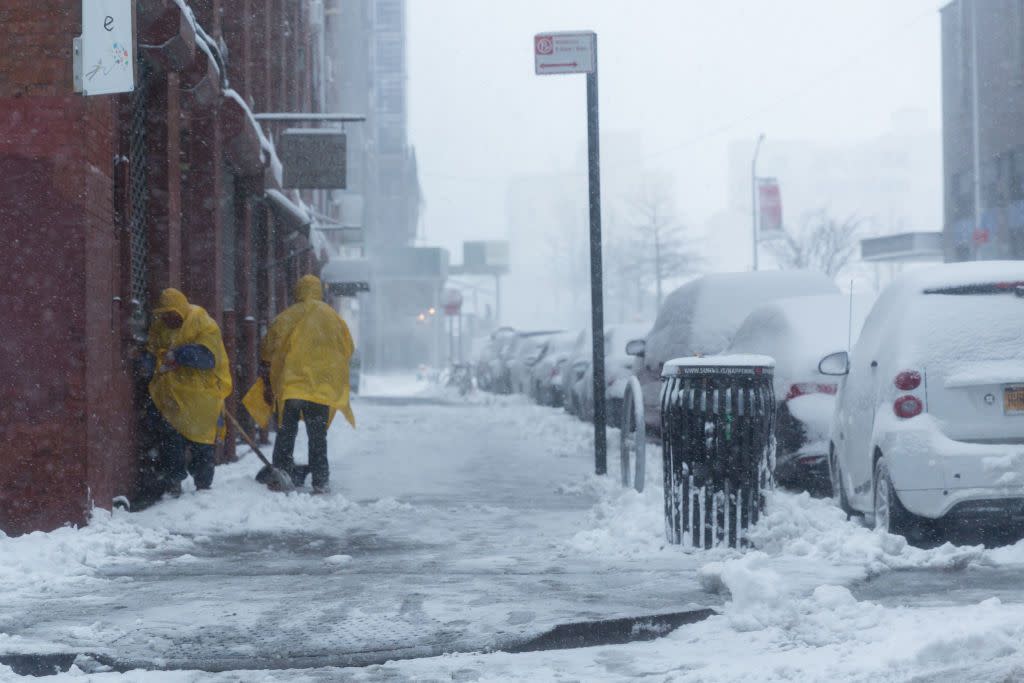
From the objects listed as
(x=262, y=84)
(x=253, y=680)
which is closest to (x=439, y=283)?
(x=262, y=84)

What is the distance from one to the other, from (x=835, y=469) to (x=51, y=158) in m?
5.09

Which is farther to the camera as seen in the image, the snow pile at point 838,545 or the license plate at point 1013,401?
the license plate at point 1013,401

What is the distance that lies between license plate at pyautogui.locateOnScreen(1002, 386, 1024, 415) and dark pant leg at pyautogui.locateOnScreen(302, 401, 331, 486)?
18.0 feet

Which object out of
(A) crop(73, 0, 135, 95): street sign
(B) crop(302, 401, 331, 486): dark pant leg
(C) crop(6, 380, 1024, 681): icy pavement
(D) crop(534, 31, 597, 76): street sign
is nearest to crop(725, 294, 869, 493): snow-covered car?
(C) crop(6, 380, 1024, 681): icy pavement

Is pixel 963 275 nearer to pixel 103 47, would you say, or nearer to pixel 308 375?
pixel 103 47

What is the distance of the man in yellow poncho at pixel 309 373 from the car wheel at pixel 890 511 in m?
4.68

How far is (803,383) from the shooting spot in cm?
1041

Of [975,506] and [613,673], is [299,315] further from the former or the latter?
[613,673]


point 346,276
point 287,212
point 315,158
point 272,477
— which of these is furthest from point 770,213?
point 272,477

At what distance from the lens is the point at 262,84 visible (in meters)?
19.2

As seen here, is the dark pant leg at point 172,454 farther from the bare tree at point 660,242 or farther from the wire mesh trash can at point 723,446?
the bare tree at point 660,242

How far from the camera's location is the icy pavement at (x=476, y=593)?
5.14m

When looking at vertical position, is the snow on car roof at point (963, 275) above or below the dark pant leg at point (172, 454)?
above

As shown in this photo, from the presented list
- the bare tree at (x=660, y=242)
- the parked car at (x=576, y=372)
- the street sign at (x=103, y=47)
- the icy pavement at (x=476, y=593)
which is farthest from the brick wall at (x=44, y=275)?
the bare tree at (x=660, y=242)
